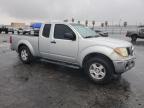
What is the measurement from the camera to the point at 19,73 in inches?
281

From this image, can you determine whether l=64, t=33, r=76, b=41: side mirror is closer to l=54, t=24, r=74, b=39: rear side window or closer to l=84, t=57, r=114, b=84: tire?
l=54, t=24, r=74, b=39: rear side window

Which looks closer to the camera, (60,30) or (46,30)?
(60,30)

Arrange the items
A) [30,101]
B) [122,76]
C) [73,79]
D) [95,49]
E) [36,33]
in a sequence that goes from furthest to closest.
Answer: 1. [36,33]
2. [122,76]
3. [73,79]
4. [95,49]
5. [30,101]

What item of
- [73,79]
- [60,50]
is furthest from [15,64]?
[73,79]

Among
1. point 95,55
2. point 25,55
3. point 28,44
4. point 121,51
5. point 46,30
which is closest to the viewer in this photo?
point 121,51

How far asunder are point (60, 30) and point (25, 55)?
227 centimetres

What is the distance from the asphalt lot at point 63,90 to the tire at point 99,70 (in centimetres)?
20

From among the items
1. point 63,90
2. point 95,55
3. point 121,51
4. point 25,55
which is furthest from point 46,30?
point 121,51

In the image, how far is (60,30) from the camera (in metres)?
7.23

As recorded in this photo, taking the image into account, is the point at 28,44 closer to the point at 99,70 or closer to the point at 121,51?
the point at 99,70

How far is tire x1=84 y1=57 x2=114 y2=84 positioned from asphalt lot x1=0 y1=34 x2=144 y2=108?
196mm

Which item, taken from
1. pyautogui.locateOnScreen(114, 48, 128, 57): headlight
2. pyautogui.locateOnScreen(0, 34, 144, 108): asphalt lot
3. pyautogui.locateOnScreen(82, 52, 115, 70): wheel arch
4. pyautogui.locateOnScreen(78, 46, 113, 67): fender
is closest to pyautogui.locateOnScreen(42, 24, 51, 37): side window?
pyautogui.locateOnScreen(0, 34, 144, 108): asphalt lot

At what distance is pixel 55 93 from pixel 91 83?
1400 millimetres

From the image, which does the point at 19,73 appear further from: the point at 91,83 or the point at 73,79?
the point at 91,83
